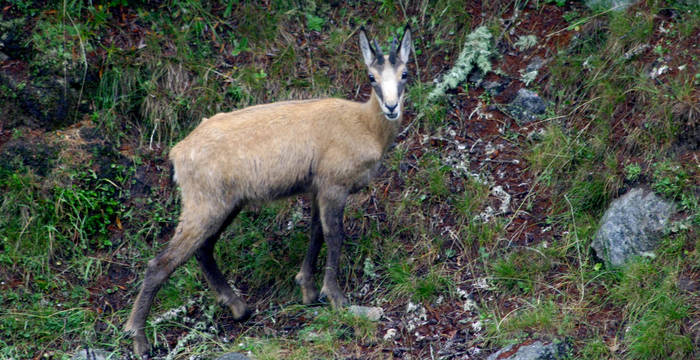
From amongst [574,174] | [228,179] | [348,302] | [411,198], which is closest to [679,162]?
[574,174]

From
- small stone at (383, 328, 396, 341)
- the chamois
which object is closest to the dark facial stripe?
the chamois

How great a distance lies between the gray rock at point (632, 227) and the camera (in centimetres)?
652

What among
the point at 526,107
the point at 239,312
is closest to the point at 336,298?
the point at 239,312

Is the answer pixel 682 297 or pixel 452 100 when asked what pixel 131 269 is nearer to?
pixel 452 100

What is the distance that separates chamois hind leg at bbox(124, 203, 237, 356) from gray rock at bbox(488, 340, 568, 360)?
282cm

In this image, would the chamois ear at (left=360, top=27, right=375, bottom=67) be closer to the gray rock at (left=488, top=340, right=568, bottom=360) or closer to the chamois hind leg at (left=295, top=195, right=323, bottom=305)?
the chamois hind leg at (left=295, top=195, right=323, bottom=305)

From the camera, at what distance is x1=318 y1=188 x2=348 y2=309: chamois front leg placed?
704 cm

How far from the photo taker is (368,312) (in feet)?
22.9

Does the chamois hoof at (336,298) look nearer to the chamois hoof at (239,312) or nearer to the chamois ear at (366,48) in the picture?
the chamois hoof at (239,312)

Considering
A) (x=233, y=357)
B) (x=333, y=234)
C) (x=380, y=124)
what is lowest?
(x=233, y=357)

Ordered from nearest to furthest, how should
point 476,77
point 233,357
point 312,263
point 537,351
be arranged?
point 537,351, point 233,357, point 312,263, point 476,77

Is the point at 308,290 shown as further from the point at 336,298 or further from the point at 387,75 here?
the point at 387,75

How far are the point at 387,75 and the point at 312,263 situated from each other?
2.04 m

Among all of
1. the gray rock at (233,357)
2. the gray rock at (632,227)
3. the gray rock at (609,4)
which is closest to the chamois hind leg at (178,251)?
the gray rock at (233,357)
